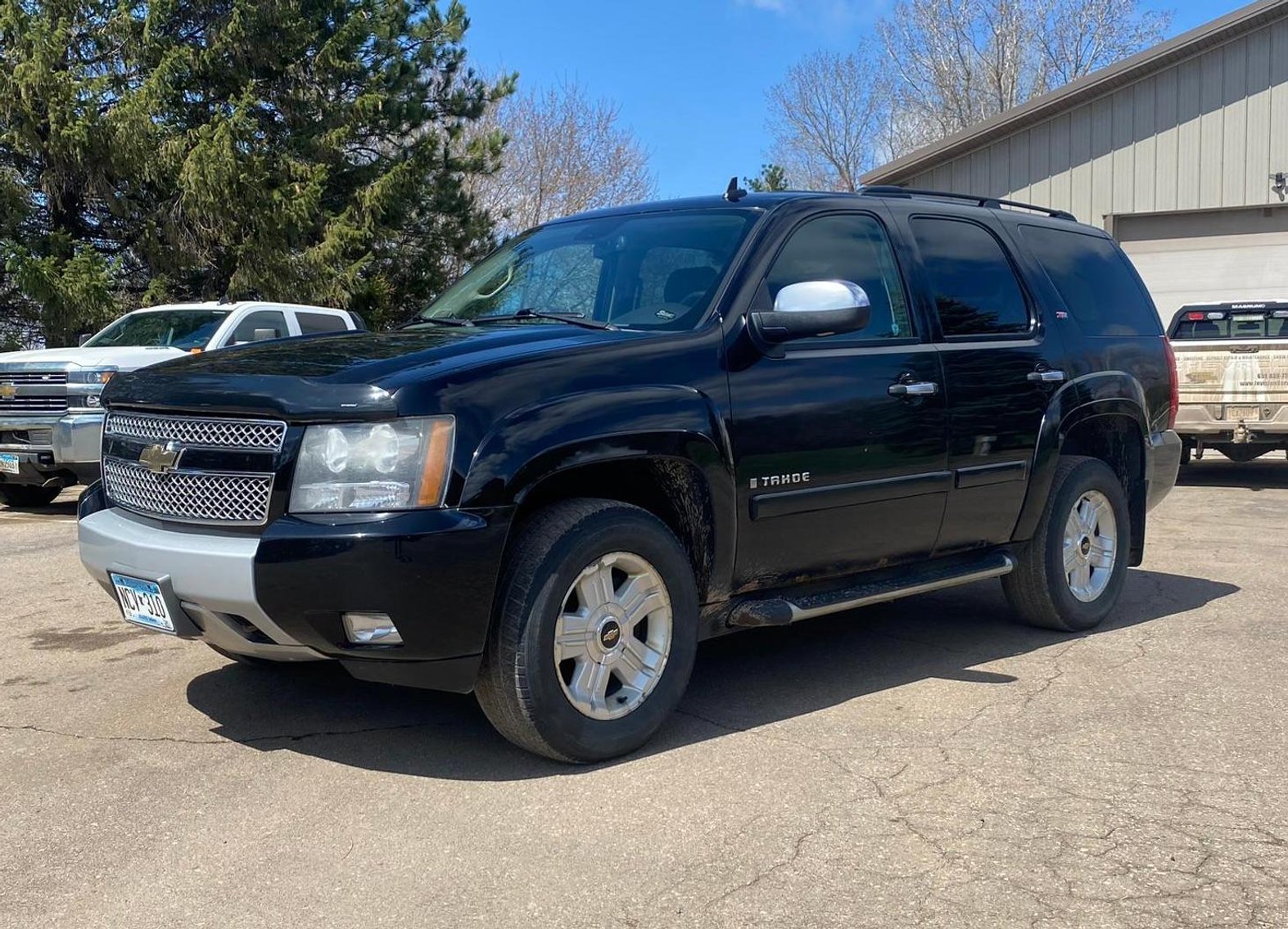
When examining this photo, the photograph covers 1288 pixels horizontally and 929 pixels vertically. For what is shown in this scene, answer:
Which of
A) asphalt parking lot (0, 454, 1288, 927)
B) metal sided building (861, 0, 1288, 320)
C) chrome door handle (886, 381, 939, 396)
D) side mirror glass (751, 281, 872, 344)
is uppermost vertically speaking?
metal sided building (861, 0, 1288, 320)

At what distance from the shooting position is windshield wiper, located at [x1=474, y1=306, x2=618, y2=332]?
4.71 metres

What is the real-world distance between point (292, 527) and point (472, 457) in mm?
563

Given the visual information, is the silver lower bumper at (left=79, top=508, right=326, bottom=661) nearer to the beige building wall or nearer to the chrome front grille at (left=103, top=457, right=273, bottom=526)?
the chrome front grille at (left=103, top=457, right=273, bottom=526)

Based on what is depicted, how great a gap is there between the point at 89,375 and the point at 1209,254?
15.1 m

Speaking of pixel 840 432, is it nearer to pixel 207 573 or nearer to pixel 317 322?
pixel 207 573

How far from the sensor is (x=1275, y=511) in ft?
35.5

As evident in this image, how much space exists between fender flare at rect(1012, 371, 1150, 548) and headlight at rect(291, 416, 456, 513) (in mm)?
2969

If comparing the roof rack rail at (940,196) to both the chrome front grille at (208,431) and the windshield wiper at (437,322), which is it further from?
the chrome front grille at (208,431)

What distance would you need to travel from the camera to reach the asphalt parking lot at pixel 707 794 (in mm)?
3230

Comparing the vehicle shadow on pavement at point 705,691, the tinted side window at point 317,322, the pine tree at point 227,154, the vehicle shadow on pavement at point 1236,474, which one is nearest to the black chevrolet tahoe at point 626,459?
the vehicle shadow on pavement at point 705,691

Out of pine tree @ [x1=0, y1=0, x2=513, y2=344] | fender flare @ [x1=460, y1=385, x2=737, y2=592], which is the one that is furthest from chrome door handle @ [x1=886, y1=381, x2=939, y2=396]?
pine tree @ [x1=0, y1=0, x2=513, y2=344]

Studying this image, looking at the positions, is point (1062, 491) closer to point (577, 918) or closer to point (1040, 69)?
point (577, 918)

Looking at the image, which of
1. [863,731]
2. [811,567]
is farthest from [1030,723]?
[811,567]

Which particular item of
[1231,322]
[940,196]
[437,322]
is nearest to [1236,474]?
[1231,322]
